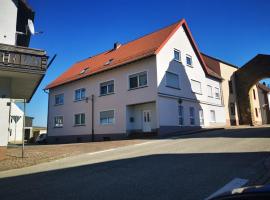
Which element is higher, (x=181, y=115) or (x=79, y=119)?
(x=79, y=119)

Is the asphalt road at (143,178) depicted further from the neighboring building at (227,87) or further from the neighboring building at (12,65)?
the neighboring building at (227,87)

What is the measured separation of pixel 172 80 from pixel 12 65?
15922mm

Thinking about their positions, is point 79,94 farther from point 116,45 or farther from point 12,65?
point 12,65

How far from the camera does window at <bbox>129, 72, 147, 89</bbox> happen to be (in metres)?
23.5

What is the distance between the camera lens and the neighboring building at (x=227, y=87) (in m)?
35.1

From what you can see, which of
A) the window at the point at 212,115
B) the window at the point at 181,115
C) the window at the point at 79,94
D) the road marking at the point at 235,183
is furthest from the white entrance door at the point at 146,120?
the road marking at the point at 235,183

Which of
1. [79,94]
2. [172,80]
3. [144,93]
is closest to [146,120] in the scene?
[144,93]

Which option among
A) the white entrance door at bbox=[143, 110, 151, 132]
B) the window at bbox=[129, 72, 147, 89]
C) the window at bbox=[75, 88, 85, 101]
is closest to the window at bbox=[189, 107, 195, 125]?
the white entrance door at bbox=[143, 110, 151, 132]

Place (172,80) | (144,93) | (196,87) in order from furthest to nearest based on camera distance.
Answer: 1. (196,87)
2. (172,80)
3. (144,93)

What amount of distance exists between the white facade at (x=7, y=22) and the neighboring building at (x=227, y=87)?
27.0 meters

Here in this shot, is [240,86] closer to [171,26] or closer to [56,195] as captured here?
[171,26]

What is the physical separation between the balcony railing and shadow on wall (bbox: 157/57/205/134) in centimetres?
1192

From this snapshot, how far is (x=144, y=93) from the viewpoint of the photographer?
75.4ft

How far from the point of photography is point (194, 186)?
237 inches
